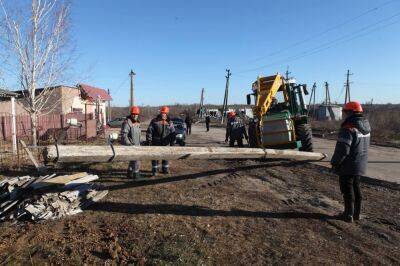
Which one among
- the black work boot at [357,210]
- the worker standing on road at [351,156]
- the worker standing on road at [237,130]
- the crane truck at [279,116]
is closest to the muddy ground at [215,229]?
the black work boot at [357,210]

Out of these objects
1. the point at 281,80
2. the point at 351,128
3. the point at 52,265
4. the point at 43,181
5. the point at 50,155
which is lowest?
the point at 52,265

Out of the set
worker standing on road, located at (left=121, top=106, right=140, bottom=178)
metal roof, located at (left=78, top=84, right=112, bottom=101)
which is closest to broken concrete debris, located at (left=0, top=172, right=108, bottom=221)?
worker standing on road, located at (left=121, top=106, right=140, bottom=178)

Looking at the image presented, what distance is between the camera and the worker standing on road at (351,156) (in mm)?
6227

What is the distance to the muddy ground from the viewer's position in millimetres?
5059

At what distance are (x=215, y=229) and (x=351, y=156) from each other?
238cm

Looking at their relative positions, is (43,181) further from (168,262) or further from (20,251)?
(168,262)

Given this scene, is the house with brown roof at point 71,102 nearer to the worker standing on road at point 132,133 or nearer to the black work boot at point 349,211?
the worker standing on road at point 132,133

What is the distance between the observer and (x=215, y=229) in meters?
5.99

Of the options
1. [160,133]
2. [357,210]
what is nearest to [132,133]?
[160,133]

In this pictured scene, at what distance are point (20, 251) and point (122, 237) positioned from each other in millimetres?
1333

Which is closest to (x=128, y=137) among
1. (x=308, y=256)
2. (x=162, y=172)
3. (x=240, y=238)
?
(x=162, y=172)

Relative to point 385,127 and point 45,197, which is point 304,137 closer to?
point 45,197

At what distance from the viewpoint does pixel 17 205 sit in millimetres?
6859

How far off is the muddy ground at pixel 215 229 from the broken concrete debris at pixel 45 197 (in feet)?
0.67
